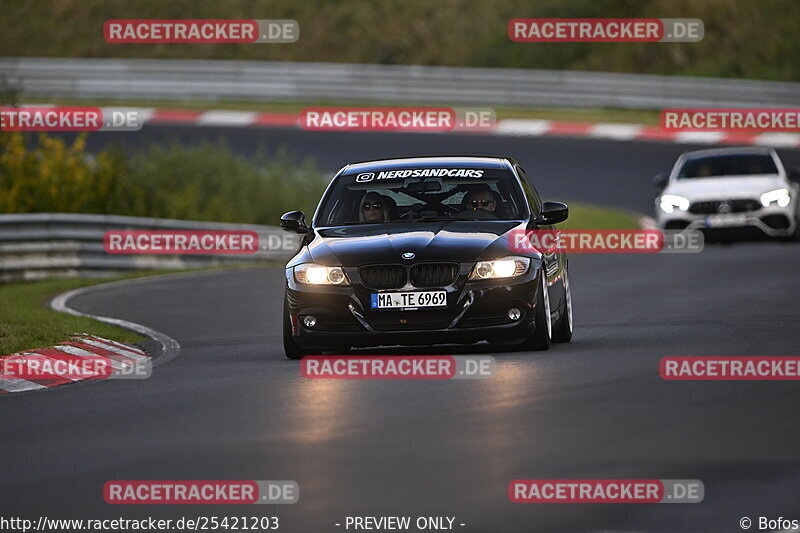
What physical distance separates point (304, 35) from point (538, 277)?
39714 millimetres

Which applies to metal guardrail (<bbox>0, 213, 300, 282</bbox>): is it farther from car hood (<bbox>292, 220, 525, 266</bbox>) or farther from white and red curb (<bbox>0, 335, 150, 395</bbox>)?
car hood (<bbox>292, 220, 525, 266</bbox>)

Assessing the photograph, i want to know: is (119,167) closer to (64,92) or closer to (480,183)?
(64,92)

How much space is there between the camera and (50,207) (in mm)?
28578

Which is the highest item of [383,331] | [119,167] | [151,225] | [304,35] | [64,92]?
[304,35]

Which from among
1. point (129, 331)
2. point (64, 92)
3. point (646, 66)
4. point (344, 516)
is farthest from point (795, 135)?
point (344, 516)

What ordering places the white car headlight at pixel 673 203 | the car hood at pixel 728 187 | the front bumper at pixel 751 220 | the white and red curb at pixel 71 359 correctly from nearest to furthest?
the white and red curb at pixel 71 359, the car hood at pixel 728 187, the front bumper at pixel 751 220, the white car headlight at pixel 673 203

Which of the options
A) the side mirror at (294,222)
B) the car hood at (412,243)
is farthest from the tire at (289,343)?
the side mirror at (294,222)

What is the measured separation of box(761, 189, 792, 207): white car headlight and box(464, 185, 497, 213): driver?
11207mm

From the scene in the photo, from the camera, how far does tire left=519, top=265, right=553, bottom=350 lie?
1259cm

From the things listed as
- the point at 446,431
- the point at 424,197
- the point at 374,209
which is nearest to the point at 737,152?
the point at 424,197

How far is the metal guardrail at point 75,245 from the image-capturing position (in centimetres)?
2450

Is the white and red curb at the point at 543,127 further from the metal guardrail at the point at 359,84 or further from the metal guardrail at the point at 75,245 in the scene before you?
the metal guardrail at the point at 75,245

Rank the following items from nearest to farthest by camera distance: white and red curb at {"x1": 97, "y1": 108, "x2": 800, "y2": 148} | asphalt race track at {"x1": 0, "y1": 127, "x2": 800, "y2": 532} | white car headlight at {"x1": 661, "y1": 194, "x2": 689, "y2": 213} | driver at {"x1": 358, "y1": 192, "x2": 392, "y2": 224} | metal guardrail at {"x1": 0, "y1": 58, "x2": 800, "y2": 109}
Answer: asphalt race track at {"x1": 0, "y1": 127, "x2": 800, "y2": 532} < driver at {"x1": 358, "y1": 192, "x2": 392, "y2": 224} < white car headlight at {"x1": 661, "y1": 194, "x2": 689, "y2": 213} < white and red curb at {"x1": 97, "y1": 108, "x2": 800, "y2": 148} < metal guardrail at {"x1": 0, "y1": 58, "x2": 800, "y2": 109}

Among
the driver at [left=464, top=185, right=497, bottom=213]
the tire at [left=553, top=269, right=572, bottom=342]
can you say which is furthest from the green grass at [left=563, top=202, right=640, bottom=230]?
the driver at [left=464, top=185, right=497, bottom=213]
